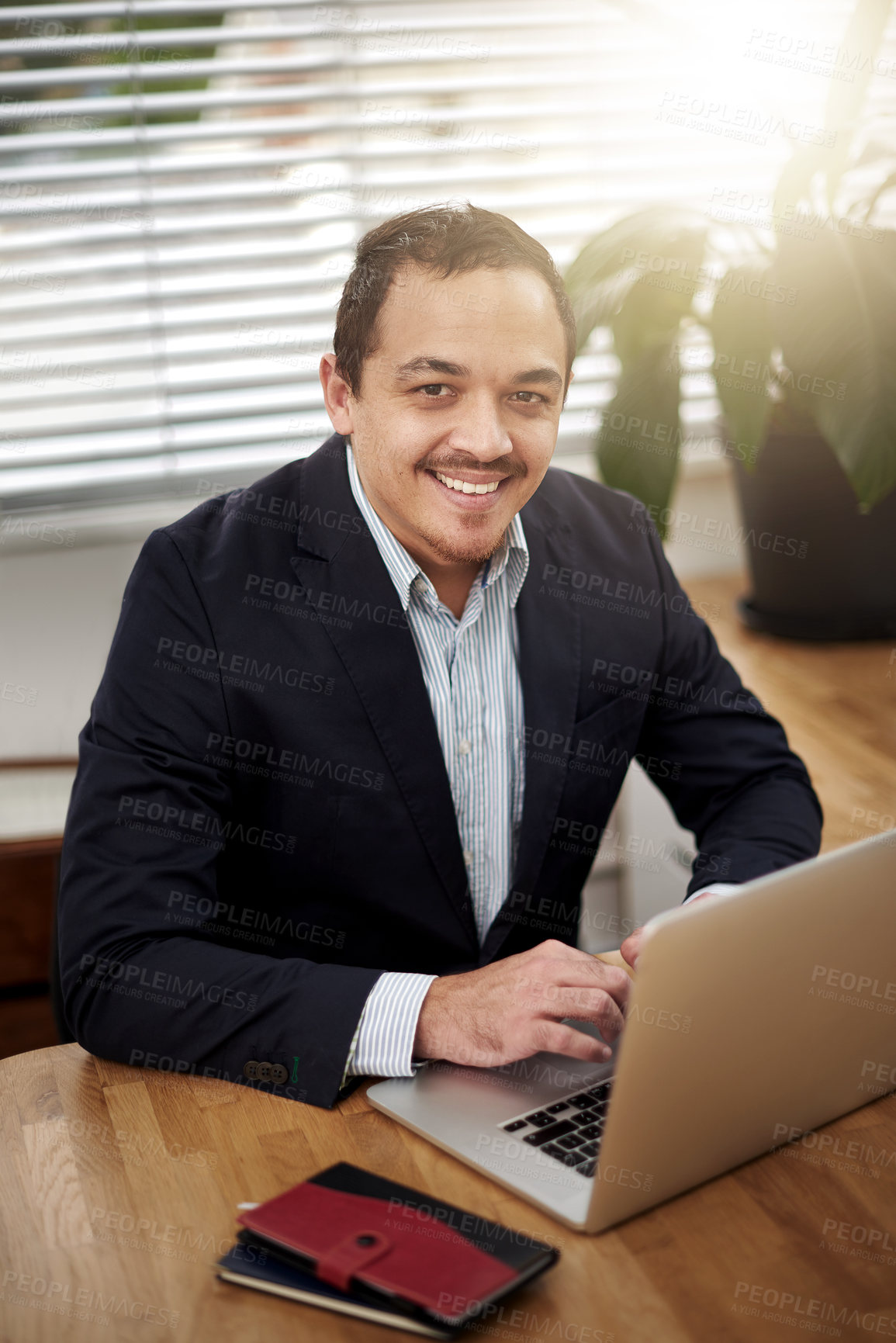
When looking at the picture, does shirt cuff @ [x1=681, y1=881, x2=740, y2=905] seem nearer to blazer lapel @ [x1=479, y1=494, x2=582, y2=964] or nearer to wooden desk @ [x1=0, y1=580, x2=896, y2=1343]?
blazer lapel @ [x1=479, y1=494, x2=582, y2=964]

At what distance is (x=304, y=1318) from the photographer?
0.80 meters

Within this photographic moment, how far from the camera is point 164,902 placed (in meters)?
1.17

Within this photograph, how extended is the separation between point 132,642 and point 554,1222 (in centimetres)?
73

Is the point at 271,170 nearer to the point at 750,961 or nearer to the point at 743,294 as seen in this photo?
the point at 743,294

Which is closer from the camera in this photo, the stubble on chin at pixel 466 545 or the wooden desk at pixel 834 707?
the stubble on chin at pixel 466 545

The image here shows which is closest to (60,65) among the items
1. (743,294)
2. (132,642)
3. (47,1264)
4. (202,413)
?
(202,413)

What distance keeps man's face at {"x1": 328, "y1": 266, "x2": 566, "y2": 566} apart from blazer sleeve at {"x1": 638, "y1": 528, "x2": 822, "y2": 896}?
341mm

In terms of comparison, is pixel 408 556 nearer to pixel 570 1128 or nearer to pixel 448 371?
pixel 448 371

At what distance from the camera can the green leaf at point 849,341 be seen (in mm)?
2053

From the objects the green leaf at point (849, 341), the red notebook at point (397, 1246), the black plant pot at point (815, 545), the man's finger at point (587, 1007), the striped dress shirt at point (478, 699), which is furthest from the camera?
the black plant pot at point (815, 545)

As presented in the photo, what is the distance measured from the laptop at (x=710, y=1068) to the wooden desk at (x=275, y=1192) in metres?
0.02

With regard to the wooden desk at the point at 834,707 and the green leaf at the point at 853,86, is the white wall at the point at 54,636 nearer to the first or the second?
the wooden desk at the point at 834,707

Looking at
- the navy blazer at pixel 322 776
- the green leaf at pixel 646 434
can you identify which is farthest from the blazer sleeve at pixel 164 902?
the green leaf at pixel 646 434

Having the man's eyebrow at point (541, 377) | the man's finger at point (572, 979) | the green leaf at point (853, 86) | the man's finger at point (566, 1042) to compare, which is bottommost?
the man's finger at point (566, 1042)
